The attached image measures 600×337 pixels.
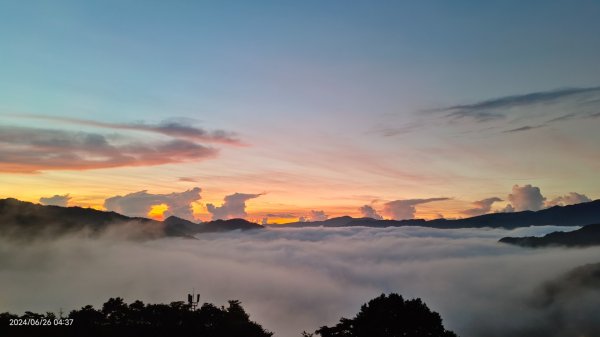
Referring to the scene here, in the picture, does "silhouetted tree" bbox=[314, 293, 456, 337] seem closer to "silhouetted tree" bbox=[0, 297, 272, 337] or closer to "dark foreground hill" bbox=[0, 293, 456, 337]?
"dark foreground hill" bbox=[0, 293, 456, 337]

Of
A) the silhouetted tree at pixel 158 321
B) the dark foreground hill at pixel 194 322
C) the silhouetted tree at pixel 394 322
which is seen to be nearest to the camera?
the silhouetted tree at pixel 394 322

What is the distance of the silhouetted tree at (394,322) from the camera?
1737 inches

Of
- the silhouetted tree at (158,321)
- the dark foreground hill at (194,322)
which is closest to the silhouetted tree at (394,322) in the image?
the dark foreground hill at (194,322)

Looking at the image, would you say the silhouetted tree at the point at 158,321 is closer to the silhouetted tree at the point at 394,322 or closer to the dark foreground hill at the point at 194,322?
the dark foreground hill at the point at 194,322

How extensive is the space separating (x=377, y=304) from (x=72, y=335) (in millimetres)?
45081

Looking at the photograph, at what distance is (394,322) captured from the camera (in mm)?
44969

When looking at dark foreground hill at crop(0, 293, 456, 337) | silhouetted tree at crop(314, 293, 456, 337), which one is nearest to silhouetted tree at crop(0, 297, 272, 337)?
dark foreground hill at crop(0, 293, 456, 337)

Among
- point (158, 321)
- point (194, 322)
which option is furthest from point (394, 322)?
point (158, 321)

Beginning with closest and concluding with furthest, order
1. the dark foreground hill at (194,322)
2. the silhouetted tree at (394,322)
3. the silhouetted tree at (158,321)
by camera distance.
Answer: the silhouetted tree at (394,322) → the dark foreground hill at (194,322) → the silhouetted tree at (158,321)

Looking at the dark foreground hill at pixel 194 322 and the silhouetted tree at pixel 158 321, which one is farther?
the silhouetted tree at pixel 158 321

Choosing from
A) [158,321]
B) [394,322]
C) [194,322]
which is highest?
[394,322]

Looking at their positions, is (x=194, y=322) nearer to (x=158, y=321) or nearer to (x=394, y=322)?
(x=158, y=321)

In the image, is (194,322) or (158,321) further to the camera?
(158,321)

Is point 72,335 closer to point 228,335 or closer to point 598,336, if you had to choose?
point 228,335
